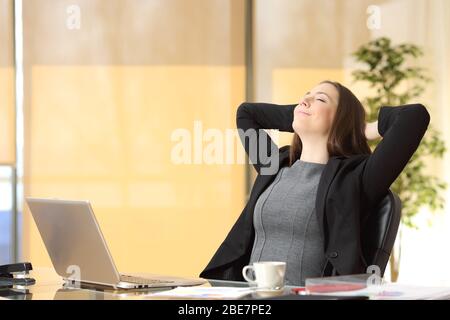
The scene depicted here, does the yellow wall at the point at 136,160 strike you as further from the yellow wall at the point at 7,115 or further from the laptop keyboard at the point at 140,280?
the laptop keyboard at the point at 140,280

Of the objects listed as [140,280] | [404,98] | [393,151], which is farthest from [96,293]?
[404,98]

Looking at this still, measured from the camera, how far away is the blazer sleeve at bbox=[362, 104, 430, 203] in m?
2.55

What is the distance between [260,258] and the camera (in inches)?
107

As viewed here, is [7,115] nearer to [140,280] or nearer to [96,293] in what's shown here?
[140,280]

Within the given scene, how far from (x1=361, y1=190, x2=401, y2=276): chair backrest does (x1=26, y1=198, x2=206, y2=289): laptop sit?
529mm

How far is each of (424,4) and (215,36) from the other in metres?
1.38

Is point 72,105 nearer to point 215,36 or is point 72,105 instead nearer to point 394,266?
point 215,36

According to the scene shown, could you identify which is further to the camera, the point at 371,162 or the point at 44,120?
the point at 44,120

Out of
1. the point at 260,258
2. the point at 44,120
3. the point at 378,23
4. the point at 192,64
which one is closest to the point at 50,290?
the point at 260,258

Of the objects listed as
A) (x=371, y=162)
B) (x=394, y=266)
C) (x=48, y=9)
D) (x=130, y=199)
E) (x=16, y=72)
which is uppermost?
(x=48, y=9)

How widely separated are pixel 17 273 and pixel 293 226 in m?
0.88

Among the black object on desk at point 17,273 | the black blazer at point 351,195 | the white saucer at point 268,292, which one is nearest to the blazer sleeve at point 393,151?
the black blazer at point 351,195

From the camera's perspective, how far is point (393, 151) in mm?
2572

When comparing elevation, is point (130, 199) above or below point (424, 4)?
below
